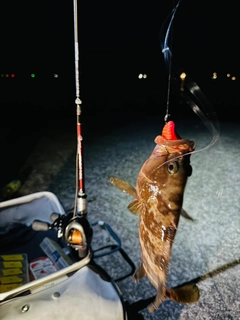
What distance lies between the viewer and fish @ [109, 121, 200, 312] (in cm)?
94

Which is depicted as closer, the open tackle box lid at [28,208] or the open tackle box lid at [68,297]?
the open tackle box lid at [68,297]

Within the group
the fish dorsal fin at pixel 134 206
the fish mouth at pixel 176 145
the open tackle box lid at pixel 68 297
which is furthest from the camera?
the open tackle box lid at pixel 68 297

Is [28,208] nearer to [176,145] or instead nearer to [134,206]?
[134,206]

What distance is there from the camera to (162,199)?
1.04 m

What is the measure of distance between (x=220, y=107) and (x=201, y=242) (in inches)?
303

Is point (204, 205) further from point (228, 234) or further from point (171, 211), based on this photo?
point (171, 211)

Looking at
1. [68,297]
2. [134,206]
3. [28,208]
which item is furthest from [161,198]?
[28,208]

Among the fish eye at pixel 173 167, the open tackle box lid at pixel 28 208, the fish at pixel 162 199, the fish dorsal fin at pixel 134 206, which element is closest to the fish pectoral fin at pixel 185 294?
the fish at pixel 162 199

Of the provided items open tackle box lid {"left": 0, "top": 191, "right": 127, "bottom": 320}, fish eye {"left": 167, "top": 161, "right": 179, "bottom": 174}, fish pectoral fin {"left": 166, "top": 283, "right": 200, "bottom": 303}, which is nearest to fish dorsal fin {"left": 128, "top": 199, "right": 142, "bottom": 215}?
fish eye {"left": 167, "top": 161, "right": 179, "bottom": 174}

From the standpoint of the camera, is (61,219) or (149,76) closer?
(61,219)

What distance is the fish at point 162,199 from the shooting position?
94cm

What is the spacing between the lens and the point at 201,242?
2783 millimetres

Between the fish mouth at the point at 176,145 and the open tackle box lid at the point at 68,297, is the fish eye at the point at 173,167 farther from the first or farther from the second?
the open tackle box lid at the point at 68,297

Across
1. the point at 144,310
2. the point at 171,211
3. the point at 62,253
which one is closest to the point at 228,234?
the point at 144,310
